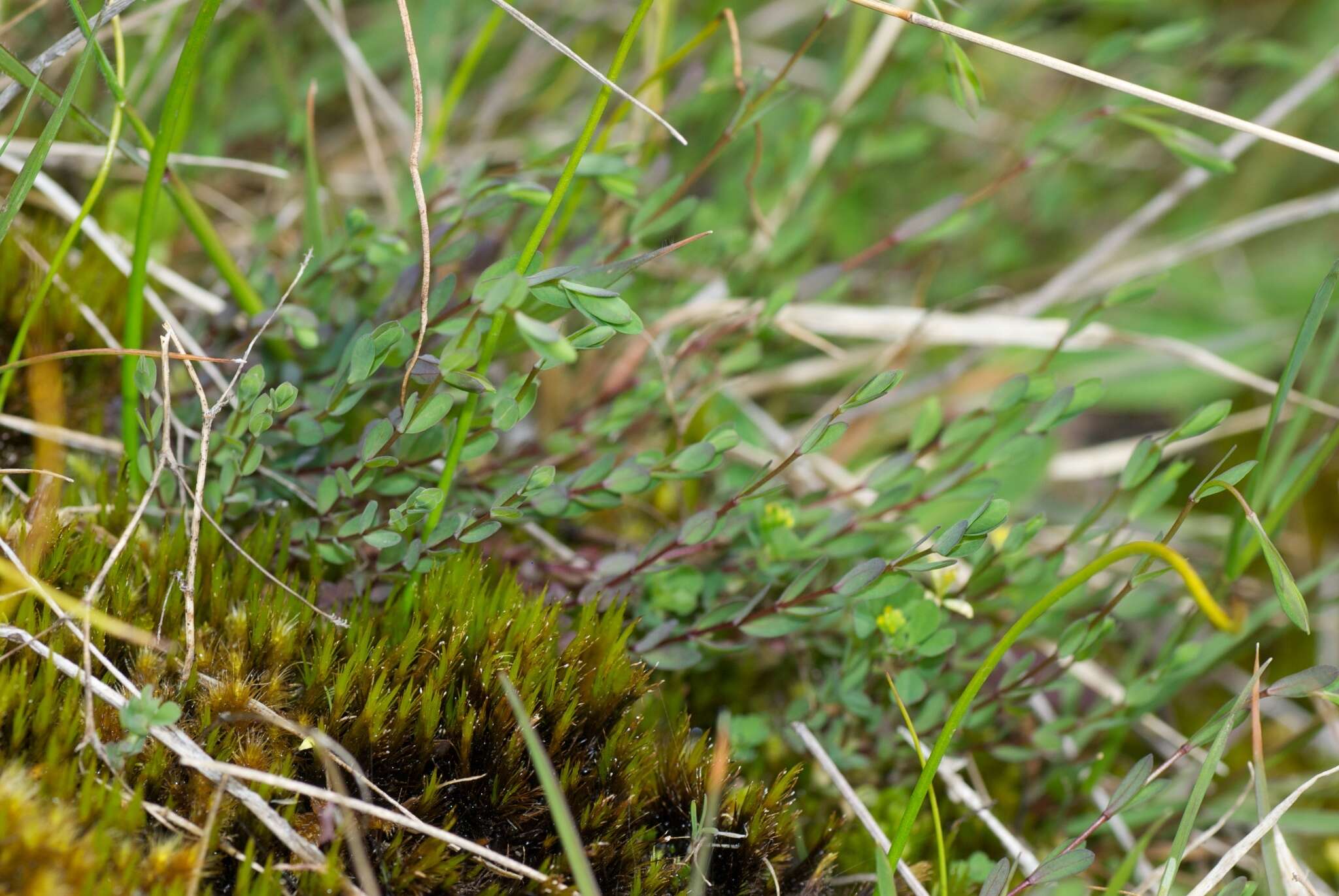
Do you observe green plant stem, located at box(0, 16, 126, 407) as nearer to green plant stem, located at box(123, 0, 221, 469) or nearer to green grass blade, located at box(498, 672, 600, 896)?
green plant stem, located at box(123, 0, 221, 469)

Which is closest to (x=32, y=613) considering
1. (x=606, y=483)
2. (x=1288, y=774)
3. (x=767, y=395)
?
(x=606, y=483)

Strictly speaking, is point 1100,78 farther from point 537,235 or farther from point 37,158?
point 37,158

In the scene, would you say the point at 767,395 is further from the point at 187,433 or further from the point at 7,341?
the point at 7,341

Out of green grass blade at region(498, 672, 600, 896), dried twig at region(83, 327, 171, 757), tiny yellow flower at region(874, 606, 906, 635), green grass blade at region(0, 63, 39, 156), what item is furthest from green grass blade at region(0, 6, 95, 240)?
tiny yellow flower at region(874, 606, 906, 635)

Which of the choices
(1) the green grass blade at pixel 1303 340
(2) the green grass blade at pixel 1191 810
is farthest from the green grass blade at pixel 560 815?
(1) the green grass blade at pixel 1303 340

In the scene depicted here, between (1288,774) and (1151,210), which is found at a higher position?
(1151,210)

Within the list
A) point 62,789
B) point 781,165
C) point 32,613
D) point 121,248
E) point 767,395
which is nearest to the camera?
point 62,789

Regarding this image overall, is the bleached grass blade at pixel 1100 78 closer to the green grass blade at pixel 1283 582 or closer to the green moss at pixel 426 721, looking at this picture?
the green grass blade at pixel 1283 582
